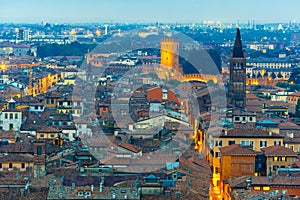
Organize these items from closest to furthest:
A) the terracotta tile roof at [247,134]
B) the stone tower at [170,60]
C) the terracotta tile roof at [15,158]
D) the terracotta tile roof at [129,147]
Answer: the terracotta tile roof at [15,158], the terracotta tile roof at [129,147], the terracotta tile roof at [247,134], the stone tower at [170,60]

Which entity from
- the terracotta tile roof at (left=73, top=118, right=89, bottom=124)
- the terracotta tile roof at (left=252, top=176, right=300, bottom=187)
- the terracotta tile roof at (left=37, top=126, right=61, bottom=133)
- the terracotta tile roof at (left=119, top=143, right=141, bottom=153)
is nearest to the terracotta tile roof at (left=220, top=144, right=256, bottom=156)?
the terracotta tile roof at (left=119, top=143, right=141, bottom=153)

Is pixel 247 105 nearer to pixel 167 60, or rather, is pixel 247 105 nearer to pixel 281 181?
pixel 281 181

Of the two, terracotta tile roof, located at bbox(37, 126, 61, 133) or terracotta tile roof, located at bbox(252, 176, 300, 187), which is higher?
terracotta tile roof, located at bbox(252, 176, 300, 187)

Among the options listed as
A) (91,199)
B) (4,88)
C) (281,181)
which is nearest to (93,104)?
(4,88)

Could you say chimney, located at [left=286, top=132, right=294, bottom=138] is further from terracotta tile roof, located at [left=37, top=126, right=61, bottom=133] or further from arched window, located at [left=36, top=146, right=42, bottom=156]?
arched window, located at [left=36, top=146, right=42, bottom=156]

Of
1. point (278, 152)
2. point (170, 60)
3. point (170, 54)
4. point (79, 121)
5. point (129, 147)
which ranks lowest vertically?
point (170, 60)

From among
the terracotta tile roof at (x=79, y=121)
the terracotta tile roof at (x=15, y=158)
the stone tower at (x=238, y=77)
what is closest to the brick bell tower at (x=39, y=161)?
the terracotta tile roof at (x=15, y=158)

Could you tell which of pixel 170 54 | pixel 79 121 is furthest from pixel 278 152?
pixel 170 54

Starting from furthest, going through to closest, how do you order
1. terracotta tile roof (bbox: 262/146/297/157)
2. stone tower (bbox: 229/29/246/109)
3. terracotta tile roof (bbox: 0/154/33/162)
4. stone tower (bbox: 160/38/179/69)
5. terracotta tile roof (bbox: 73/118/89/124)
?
stone tower (bbox: 160/38/179/69) < stone tower (bbox: 229/29/246/109) < terracotta tile roof (bbox: 73/118/89/124) < terracotta tile roof (bbox: 262/146/297/157) < terracotta tile roof (bbox: 0/154/33/162)

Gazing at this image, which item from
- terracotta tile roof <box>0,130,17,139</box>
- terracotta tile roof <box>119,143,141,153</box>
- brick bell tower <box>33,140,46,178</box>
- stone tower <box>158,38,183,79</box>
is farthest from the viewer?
stone tower <box>158,38,183,79</box>

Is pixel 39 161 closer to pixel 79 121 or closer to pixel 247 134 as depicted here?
pixel 247 134

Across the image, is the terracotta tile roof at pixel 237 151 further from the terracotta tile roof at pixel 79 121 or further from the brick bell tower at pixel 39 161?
the terracotta tile roof at pixel 79 121

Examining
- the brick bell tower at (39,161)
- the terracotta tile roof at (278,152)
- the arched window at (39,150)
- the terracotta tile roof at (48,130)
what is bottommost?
the terracotta tile roof at (48,130)
